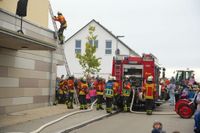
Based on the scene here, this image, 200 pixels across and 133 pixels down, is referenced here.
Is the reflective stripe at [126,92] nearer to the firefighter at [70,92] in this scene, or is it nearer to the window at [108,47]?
the firefighter at [70,92]

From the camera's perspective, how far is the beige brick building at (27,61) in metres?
16.9

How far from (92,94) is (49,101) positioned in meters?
3.53

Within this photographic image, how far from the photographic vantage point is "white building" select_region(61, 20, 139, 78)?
56.6 metres

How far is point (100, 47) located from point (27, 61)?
38.2 meters

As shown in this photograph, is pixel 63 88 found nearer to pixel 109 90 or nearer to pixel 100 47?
pixel 109 90

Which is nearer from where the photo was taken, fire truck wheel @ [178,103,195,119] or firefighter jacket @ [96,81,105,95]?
fire truck wheel @ [178,103,195,119]

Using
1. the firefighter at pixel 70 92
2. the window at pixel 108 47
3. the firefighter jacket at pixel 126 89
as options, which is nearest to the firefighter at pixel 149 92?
the firefighter jacket at pixel 126 89

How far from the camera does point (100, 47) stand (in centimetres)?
5762

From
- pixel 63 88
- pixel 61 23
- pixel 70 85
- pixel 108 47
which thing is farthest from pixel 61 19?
pixel 108 47

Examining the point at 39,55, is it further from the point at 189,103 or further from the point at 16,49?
the point at 189,103

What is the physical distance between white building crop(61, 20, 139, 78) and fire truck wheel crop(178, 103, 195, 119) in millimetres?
36275

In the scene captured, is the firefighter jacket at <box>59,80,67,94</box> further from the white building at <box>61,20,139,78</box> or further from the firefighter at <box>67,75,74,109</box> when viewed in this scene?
the white building at <box>61,20,139,78</box>

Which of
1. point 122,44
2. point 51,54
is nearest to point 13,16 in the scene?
point 51,54

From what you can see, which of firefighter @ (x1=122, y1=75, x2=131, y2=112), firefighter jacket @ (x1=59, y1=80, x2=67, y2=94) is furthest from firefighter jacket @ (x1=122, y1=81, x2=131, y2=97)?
firefighter jacket @ (x1=59, y1=80, x2=67, y2=94)
